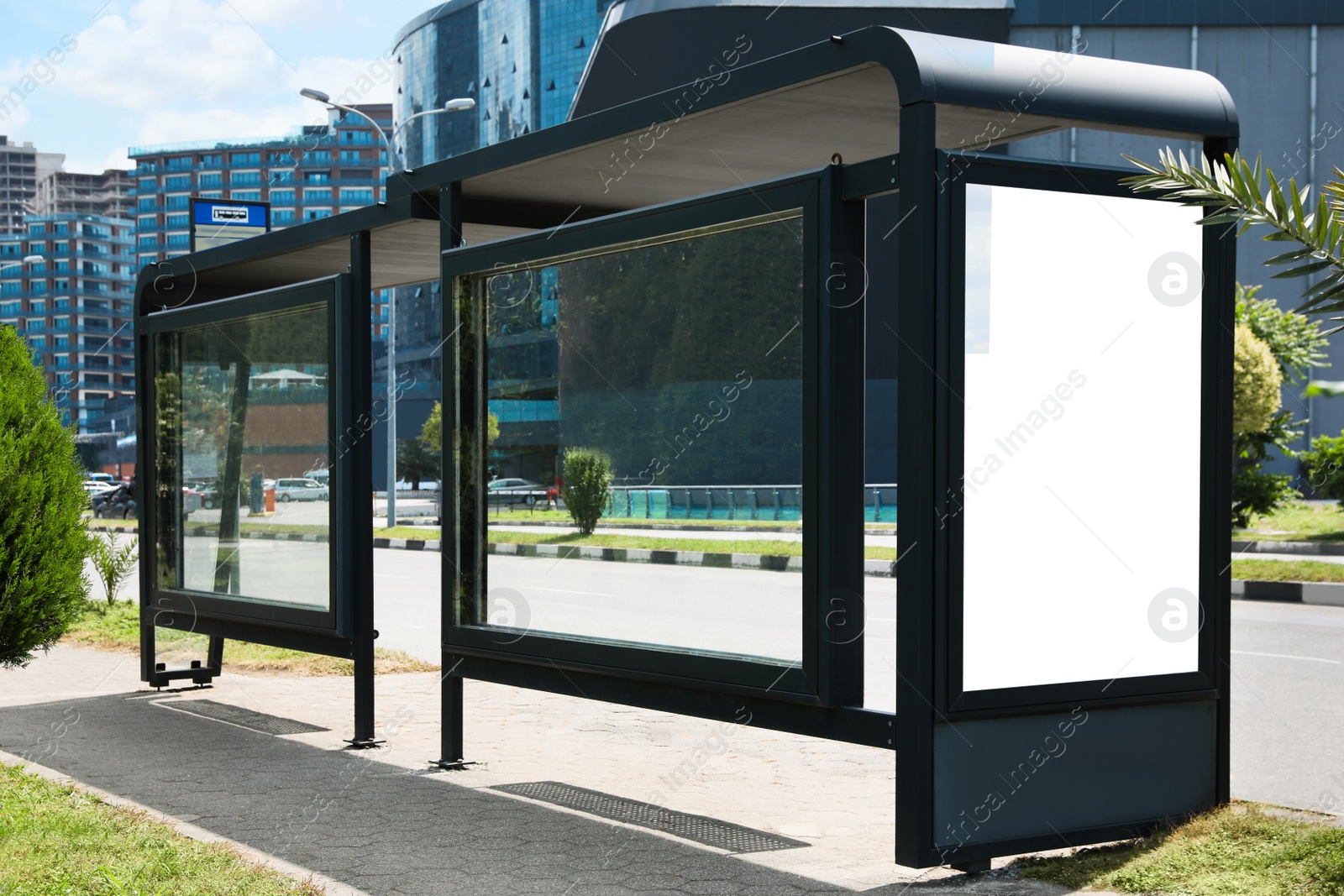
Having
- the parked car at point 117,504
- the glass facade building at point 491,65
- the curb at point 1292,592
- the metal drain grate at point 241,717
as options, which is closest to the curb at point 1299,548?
the curb at point 1292,592

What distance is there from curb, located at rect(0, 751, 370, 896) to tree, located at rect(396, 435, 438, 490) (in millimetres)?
60194

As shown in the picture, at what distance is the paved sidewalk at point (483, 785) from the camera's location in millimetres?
4457

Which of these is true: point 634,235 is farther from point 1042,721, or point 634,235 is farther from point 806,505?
point 1042,721

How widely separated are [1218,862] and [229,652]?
8.35m

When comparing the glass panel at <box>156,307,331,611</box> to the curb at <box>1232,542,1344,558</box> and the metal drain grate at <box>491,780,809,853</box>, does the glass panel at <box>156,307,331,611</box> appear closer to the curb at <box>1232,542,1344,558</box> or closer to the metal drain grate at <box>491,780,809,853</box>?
the metal drain grate at <box>491,780,809,853</box>

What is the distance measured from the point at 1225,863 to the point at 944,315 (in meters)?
1.83

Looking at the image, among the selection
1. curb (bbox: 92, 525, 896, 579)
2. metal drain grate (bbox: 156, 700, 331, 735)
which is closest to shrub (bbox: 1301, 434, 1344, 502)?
metal drain grate (bbox: 156, 700, 331, 735)

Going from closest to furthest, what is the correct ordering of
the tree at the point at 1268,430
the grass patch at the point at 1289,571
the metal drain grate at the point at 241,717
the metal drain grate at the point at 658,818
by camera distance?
1. the metal drain grate at the point at 658,818
2. the metal drain grate at the point at 241,717
3. the grass patch at the point at 1289,571
4. the tree at the point at 1268,430

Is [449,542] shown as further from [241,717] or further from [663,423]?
[241,717]

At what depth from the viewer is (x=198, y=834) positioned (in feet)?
16.3

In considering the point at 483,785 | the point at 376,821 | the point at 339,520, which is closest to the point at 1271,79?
the point at 339,520

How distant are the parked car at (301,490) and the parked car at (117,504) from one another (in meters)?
35.4

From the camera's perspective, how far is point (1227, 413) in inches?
183

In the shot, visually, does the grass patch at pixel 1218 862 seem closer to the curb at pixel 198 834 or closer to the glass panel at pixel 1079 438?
the glass panel at pixel 1079 438
